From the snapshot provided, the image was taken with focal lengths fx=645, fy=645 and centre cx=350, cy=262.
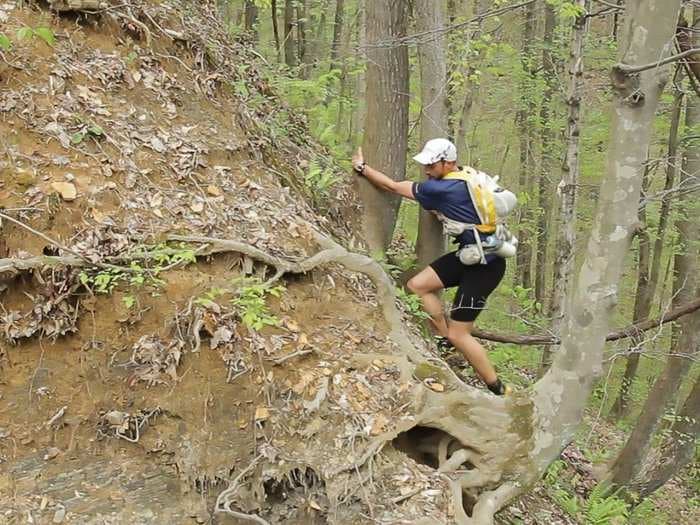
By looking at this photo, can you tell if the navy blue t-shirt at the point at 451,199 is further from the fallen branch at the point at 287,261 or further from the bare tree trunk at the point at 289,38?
the bare tree trunk at the point at 289,38

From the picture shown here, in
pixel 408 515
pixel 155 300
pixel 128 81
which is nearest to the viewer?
pixel 408 515

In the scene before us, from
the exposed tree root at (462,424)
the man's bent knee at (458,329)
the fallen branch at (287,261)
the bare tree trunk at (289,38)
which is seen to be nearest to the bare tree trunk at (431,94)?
the man's bent knee at (458,329)

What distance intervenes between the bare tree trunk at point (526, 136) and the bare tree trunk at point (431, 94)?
A: 797 centimetres

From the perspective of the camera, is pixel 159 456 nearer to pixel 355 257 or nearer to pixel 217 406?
pixel 217 406

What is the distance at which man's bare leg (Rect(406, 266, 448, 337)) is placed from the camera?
627 centimetres

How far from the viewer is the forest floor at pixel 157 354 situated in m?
4.28

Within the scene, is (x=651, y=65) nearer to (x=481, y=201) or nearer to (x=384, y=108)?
(x=481, y=201)

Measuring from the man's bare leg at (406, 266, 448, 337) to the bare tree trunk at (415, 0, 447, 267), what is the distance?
1004 mm

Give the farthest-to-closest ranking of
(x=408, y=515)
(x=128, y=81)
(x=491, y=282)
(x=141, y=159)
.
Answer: (x=491, y=282) → (x=128, y=81) → (x=141, y=159) → (x=408, y=515)

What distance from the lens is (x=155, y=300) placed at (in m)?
4.59

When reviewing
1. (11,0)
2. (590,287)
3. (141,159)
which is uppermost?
(11,0)

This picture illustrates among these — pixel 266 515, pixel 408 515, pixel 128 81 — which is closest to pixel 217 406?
pixel 266 515

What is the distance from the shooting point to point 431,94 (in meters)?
6.91

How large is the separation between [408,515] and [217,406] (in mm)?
1473
